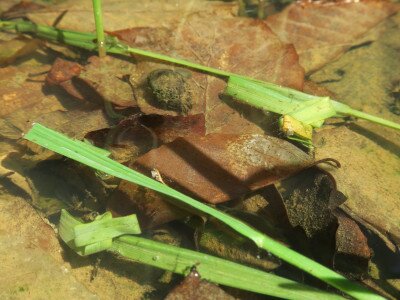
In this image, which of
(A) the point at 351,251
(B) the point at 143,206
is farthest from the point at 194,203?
(A) the point at 351,251

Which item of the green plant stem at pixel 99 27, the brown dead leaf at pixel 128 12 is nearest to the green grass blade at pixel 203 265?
the green plant stem at pixel 99 27

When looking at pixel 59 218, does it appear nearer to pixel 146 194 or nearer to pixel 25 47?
pixel 146 194

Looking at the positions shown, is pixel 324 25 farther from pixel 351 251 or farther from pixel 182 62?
pixel 351 251

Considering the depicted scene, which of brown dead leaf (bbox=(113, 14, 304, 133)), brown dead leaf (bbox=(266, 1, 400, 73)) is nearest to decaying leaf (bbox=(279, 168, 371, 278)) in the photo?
brown dead leaf (bbox=(113, 14, 304, 133))

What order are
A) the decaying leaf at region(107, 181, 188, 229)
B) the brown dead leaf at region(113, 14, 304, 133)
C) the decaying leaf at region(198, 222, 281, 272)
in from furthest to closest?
1. the brown dead leaf at region(113, 14, 304, 133)
2. the decaying leaf at region(107, 181, 188, 229)
3. the decaying leaf at region(198, 222, 281, 272)

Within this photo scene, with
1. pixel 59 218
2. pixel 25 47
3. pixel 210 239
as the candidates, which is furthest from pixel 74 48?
pixel 210 239

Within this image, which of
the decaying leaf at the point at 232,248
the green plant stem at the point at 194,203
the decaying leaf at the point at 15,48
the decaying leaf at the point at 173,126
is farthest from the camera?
the decaying leaf at the point at 15,48

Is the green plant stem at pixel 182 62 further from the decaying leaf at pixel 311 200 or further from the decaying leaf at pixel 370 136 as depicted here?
the decaying leaf at pixel 311 200

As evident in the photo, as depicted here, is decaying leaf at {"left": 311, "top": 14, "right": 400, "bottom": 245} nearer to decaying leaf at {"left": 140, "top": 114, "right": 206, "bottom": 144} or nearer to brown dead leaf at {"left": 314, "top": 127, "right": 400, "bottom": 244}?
brown dead leaf at {"left": 314, "top": 127, "right": 400, "bottom": 244}
